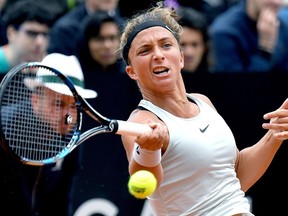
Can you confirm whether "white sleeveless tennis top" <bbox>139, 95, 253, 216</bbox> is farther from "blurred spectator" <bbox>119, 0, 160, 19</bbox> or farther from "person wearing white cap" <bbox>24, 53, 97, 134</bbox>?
"blurred spectator" <bbox>119, 0, 160, 19</bbox>

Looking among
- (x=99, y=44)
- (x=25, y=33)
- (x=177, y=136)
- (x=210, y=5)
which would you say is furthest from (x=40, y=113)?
(x=210, y=5)

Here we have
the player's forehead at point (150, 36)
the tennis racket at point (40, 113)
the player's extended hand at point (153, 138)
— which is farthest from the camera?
the tennis racket at point (40, 113)

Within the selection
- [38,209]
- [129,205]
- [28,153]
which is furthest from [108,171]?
[28,153]

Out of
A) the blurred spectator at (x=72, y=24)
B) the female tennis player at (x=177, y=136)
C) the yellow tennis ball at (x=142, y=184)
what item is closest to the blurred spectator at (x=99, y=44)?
the blurred spectator at (x=72, y=24)

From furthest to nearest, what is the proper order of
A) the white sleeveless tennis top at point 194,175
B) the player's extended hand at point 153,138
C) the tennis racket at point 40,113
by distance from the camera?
the tennis racket at point 40,113 → the white sleeveless tennis top at point 194,175 → the player's extended hand at point 153,138

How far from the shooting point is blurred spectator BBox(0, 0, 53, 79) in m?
6.20

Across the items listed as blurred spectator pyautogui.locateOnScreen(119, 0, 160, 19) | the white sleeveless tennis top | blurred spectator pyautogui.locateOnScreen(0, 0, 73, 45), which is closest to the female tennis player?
the white sleeveless tennis top

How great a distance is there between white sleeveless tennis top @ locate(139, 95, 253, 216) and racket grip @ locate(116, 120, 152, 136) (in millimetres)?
286

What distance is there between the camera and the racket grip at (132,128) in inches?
155

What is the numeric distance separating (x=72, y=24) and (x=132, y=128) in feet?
10.7

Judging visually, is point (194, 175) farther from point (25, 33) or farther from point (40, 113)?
point (25, 33)

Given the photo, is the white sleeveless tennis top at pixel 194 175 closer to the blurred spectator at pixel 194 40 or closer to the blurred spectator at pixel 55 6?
the blurred spectator at pixel 194 40

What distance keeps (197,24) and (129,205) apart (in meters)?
1.60

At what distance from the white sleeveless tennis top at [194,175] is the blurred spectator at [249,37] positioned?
268 cm
